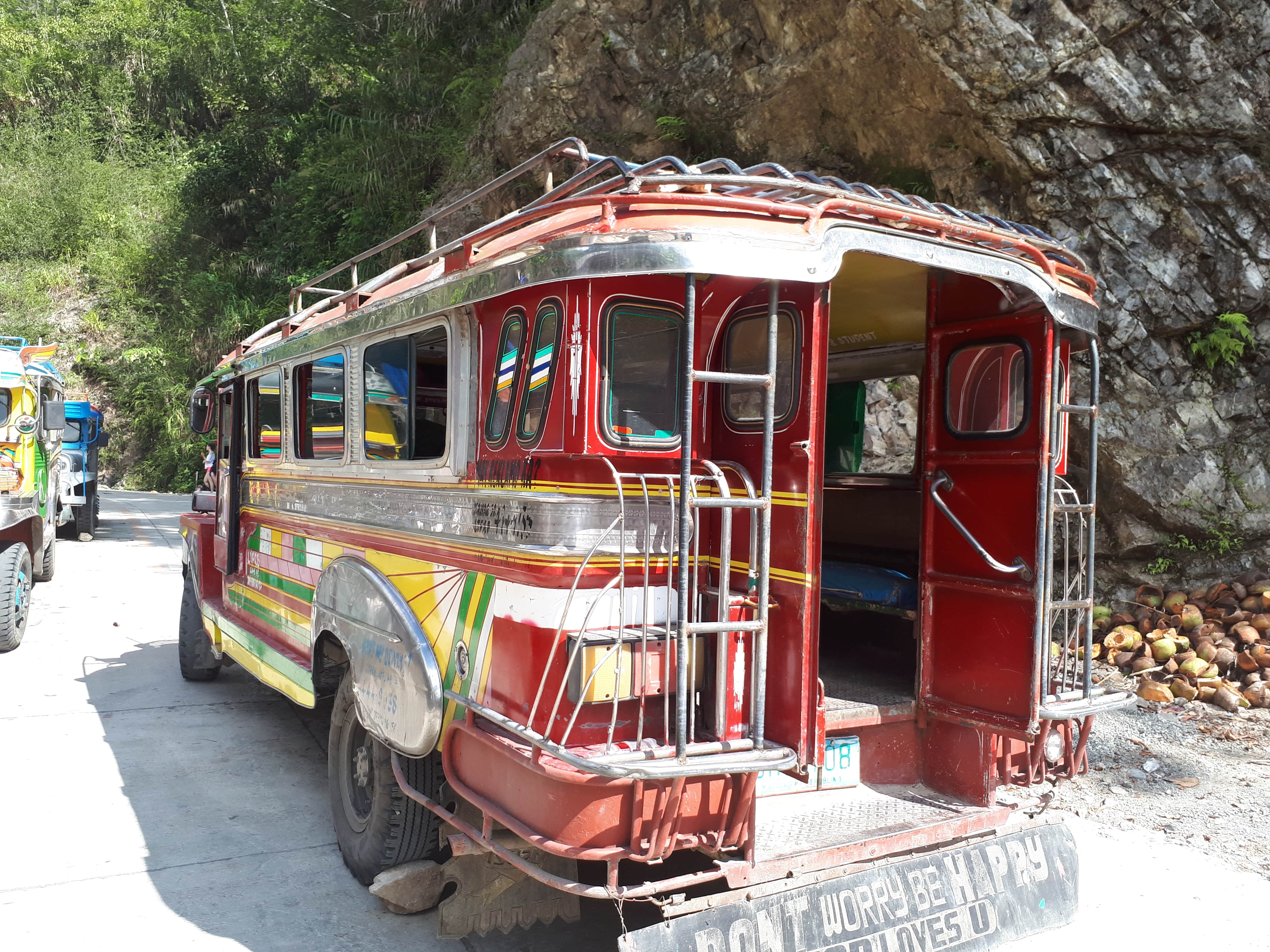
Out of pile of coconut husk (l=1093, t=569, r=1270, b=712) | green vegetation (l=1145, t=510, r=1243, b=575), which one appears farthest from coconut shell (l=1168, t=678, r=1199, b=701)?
green vegetation (l=1145, t=510, r=1243, b=575)

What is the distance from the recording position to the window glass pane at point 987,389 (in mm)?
3922

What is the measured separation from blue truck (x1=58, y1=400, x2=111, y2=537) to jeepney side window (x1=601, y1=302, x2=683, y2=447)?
46.9 ft

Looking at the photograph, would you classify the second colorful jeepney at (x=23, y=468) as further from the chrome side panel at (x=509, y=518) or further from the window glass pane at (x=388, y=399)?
the window glass pane at (x=388, y=399)

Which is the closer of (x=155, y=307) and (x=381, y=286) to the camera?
(x=381, y=286)

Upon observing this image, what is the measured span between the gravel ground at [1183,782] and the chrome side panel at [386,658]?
2521mm

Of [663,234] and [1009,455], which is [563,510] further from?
[1009,455]

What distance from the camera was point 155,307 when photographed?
103 feet

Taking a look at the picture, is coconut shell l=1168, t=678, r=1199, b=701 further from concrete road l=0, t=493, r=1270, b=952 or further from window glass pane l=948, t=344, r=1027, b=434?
window glass pane l=948, t=344, r=1027, b=434

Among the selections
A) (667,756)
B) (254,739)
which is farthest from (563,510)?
(254,739)

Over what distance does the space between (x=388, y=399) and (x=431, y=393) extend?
453 mm

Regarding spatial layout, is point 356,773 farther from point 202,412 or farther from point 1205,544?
point 1205,544

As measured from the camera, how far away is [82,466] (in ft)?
52.2

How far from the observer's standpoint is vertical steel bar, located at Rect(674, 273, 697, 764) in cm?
274

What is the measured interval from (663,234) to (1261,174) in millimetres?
7234
